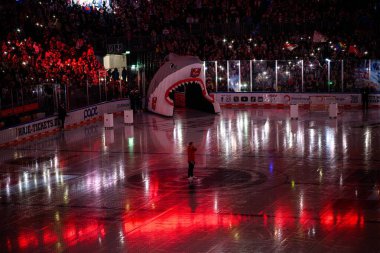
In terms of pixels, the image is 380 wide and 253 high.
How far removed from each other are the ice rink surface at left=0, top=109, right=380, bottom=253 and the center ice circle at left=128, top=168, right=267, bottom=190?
0.04m

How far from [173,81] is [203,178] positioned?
18.6 metres

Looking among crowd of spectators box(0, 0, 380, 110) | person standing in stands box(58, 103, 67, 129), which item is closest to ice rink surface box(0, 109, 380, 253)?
person standing in stands box(58, 103, 67, 129)

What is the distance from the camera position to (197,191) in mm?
21031

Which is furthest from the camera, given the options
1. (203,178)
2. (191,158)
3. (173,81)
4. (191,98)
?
(191,98)

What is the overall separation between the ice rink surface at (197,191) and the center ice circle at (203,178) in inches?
1.4

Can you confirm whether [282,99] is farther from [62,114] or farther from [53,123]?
[53,123]

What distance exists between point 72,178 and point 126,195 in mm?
3698

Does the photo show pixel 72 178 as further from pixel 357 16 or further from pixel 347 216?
pixel 357 16

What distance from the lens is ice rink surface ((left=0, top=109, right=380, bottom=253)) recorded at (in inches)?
633

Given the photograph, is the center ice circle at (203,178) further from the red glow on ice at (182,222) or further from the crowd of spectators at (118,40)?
the crowd of spectators at (118,40)

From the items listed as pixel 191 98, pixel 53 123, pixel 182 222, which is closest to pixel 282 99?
pixel 191 98

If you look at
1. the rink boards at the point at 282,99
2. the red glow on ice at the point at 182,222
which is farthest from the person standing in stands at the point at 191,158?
the rink boards at the point at 282,99

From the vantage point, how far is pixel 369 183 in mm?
21469

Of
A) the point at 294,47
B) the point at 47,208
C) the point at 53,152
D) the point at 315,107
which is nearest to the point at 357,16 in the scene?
the point at 294,47
